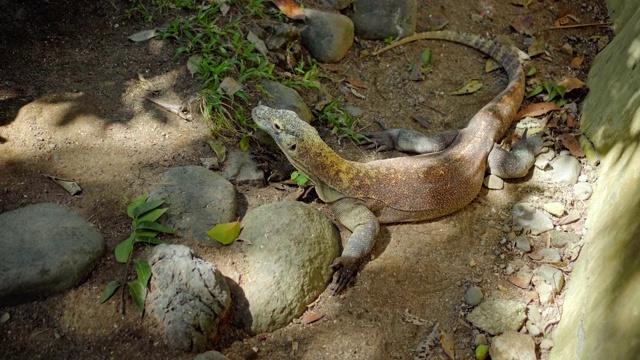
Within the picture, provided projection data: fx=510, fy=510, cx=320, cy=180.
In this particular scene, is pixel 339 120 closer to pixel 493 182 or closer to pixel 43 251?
pixel 493 182

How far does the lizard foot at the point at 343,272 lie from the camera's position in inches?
144

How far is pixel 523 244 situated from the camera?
161 inches

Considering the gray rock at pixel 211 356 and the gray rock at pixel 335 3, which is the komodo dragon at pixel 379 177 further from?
the gray rock at pixel 335 3

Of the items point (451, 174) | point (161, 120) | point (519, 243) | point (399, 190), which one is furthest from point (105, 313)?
point (519, 243)

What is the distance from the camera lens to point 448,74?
18.3ft

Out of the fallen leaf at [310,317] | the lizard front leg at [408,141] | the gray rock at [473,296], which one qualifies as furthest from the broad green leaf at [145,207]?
the gray rock at [473,296]

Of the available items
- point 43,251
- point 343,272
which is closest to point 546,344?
point 343,272

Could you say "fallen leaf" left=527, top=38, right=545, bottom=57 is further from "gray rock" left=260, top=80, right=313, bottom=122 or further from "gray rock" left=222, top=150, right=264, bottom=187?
"gray rock" left=222, top=150, right=264, bottom=187

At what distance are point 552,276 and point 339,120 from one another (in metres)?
2.28

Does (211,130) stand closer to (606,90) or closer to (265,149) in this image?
(265,149)

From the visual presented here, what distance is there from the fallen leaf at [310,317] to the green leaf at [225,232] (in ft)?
2.41

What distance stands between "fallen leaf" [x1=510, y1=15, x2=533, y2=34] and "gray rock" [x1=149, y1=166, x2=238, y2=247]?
4.08 m

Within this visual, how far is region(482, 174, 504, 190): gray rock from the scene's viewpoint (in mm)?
4625

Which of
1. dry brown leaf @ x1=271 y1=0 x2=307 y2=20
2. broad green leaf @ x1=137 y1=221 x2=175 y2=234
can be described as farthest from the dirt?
dry brown leaf @ x1=271 y1=0 x2=307 y2=20
